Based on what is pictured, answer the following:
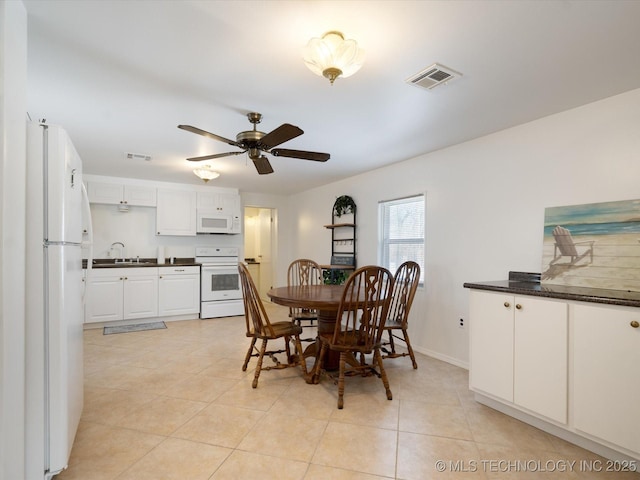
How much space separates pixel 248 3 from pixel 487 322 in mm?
2452

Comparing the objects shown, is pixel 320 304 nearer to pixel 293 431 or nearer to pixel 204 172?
pixel 293 431

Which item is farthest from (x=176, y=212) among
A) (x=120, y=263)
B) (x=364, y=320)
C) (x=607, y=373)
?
(x=607, y=373)

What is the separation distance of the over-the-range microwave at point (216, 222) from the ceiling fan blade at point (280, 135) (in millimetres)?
3559

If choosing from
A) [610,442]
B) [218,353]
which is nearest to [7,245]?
[218,353]

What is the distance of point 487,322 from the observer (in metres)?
2.40

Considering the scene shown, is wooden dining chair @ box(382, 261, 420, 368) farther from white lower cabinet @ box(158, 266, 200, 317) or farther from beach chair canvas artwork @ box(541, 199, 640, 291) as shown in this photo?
white lower cabinet @ box(158, 266, 200, 317)

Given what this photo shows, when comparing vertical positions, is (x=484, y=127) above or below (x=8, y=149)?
above

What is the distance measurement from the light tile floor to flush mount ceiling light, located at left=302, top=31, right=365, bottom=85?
6.75 ft

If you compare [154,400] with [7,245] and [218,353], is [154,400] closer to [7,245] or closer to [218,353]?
[218,353]

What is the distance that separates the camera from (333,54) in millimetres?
1576

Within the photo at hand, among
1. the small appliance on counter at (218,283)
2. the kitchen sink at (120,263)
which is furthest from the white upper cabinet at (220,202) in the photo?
the kitchen sink at (120,263)

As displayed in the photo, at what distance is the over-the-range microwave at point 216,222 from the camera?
19.0 ft

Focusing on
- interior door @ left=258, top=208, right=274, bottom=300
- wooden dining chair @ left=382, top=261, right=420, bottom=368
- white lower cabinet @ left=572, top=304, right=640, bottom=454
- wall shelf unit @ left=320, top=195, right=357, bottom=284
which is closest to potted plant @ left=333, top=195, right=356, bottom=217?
wall shelf unit @ left=320, top=195, right=357, bottom=284

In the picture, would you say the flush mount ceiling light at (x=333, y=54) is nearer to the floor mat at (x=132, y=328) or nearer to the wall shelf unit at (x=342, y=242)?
the wall shelf unit at (x=342, y=242)
